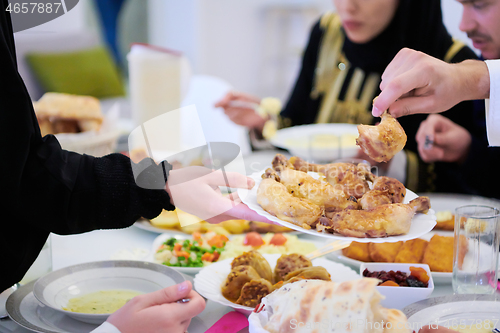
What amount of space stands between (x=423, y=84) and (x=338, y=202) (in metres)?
0.31

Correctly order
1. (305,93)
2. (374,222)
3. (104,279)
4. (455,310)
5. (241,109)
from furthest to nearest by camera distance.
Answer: (305,93) < (241,109) < (104,279) < (455,310) < (374,222)

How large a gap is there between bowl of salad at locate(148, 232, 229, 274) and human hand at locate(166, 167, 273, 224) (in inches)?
9.8

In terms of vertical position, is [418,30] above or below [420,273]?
above

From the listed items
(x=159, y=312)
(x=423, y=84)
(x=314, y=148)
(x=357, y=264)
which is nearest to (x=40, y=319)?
(x=159, y=312)

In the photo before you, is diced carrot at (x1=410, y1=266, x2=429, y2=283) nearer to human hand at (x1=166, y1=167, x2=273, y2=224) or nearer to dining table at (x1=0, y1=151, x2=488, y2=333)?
dining table at (x1=0, y1=151, x2=488, y2=333)

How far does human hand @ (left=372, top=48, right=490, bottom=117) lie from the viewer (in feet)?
2.87

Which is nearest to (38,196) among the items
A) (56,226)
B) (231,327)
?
(56,226)

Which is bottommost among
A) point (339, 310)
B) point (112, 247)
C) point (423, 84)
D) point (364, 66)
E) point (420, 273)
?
point (112, 247)

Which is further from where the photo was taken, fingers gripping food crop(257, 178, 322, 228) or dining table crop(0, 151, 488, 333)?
dining table crop(0, 151, 488, 333)

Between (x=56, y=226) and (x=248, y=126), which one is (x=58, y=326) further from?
(x=248, y=126)

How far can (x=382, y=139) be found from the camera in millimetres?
866

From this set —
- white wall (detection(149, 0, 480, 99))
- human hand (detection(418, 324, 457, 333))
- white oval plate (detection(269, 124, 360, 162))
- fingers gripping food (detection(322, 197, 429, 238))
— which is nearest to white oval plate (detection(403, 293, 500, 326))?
human hand (detection(418, 324, 457, 333))

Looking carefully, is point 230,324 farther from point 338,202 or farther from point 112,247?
point 112,247

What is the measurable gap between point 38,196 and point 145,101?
1.47 m
